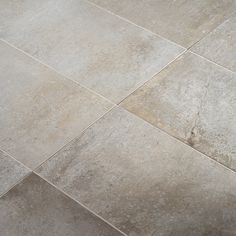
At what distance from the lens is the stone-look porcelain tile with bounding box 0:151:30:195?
372 cm

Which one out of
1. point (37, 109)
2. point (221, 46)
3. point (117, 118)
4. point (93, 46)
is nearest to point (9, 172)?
point (37, 109)

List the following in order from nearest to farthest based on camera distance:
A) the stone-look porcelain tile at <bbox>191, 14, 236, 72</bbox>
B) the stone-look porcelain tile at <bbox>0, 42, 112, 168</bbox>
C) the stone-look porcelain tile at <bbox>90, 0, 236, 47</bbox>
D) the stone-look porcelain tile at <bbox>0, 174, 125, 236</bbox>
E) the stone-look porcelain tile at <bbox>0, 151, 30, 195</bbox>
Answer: the stone-look porcelain tile at <bbox>0, 174, 125, 236</bbox> < the stone-look porcelain tile at <bbox>0, 151, 30, 195</bbox> < the stone-look porcelain tile at <bbox>0, 42, 112, 168</bbox> < the stone-look porcelain tile at <bbox>191, 14, 236, 72</bbox> < the stone-look porcelain tile at <bbox>90, 0, 236, 47</bbox>

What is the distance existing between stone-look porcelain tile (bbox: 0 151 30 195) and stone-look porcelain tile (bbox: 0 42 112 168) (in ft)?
0.17

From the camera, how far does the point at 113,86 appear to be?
4.39 meters

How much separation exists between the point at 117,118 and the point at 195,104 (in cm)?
66

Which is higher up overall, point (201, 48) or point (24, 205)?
point (201, 48)

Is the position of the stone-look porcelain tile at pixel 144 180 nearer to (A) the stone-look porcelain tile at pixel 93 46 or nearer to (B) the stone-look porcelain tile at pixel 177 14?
(A) the stone-look porcelain tile at pixel 93 46

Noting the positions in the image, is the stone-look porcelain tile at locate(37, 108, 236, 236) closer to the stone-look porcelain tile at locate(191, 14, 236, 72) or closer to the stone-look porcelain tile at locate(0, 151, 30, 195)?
the stone-look porcelain tile at locate(0, 151, 30, 195)

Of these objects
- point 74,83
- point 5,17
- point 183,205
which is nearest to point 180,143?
point 183,205

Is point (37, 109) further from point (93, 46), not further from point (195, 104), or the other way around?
point (195, 104)

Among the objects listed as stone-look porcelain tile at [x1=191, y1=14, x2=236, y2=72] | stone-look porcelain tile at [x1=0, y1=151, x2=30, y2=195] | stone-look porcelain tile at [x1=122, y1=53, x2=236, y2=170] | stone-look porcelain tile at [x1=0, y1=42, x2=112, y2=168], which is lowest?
stone-look porcelain tile at [x1=0, y1=151, x2=30, y2=195]

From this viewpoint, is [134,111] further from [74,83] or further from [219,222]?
[219,222]

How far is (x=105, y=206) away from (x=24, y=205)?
56cm

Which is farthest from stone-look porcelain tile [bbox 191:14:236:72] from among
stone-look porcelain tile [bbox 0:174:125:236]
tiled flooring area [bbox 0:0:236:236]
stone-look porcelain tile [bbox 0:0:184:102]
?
stone-look porcelain tile [bbox 0:174:125:236]
